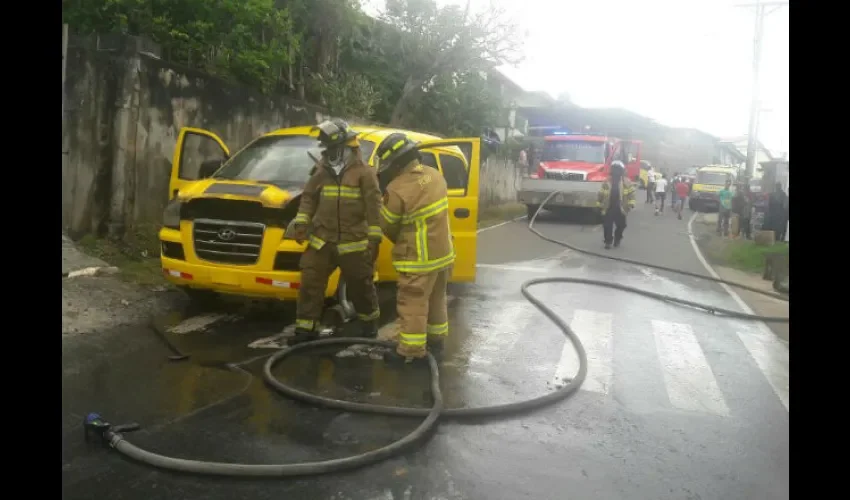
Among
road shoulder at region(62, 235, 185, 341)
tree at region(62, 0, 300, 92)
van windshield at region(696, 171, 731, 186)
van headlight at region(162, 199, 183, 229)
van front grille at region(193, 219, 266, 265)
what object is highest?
tree at region(62, 0, 300, 92)

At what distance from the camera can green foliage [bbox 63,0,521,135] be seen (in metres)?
10.8

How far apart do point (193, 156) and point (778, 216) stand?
1551 cm

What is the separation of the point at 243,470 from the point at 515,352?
→ 3340 millimetres

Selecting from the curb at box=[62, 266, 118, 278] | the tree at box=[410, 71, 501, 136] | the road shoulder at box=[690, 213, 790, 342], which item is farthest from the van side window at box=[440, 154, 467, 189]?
the tree at box=[410, 71, 501, 136]

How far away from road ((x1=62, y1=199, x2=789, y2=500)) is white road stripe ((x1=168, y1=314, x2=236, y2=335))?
0.04 meters

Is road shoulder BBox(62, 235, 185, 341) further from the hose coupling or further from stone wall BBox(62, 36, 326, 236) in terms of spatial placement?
the hose coupling

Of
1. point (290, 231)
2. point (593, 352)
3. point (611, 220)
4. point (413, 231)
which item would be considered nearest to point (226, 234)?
point (290, 231)

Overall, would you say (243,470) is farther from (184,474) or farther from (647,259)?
(647,259)

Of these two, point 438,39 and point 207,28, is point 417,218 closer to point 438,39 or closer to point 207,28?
point 207,28

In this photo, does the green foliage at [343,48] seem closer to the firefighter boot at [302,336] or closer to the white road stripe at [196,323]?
the white road stripe at [196,323]

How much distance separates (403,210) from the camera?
18.1 ft
